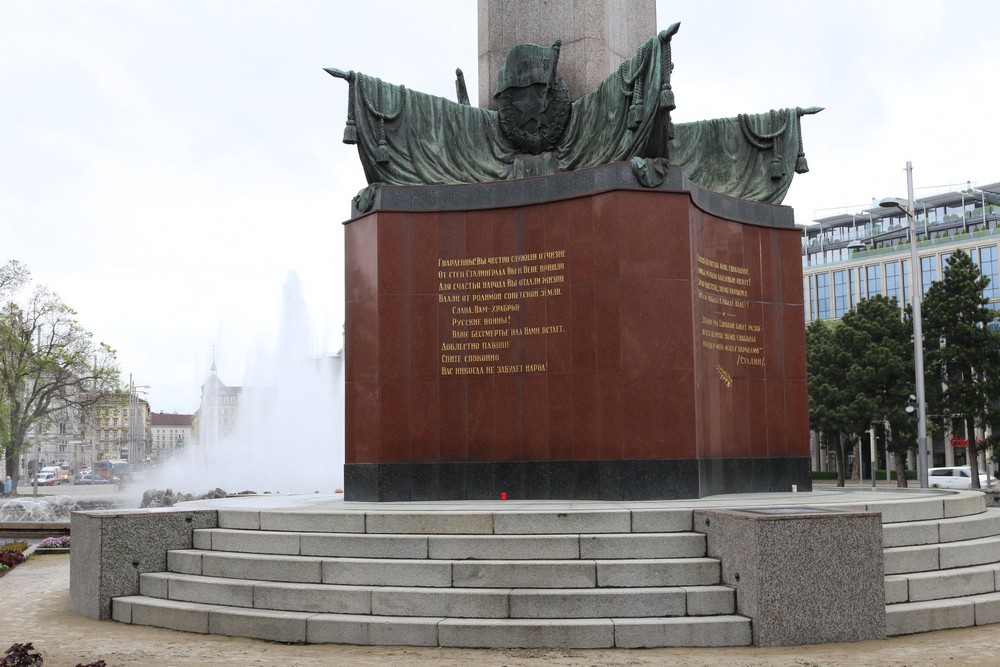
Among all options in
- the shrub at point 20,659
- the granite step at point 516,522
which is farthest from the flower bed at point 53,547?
the shrub at point 20,659

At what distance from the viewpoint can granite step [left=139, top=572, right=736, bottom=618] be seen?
9586 millimetres

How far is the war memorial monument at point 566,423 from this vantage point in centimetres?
966

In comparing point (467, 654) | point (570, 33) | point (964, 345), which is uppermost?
point (570, 33)

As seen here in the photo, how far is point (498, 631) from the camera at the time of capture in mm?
9344

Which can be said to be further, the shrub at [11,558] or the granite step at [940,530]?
the shrub at [11,558]

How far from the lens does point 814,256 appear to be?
9512 centimetres

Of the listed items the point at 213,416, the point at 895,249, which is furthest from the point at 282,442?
the point at 895,249

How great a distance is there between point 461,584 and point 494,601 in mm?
541

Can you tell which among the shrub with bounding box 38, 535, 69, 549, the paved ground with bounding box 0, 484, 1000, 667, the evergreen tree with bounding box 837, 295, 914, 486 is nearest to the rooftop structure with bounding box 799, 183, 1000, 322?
the evergreen tree with bounding box 837, 295, 914, 486

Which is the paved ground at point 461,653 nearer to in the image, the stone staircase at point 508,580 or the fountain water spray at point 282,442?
the stone staircase at point 508,580

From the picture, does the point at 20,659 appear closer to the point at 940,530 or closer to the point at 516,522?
Answer: the point at 516,522

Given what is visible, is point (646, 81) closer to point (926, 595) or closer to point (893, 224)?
point (926, 595)

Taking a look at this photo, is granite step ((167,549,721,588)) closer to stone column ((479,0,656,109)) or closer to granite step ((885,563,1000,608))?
granite step ((885,563,1000,608))

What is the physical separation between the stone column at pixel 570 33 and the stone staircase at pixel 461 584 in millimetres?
7856
